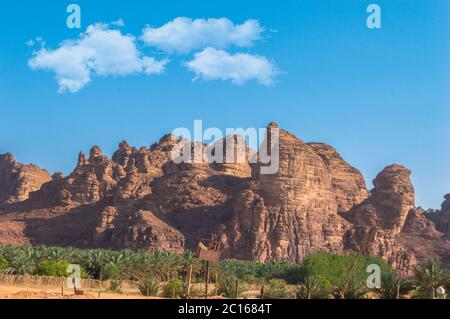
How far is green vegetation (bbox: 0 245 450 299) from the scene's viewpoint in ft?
104

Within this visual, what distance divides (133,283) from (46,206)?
249ft

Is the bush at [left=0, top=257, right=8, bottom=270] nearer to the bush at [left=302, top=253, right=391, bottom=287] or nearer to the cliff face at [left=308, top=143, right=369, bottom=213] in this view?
the bush at [left=302, top=253, right=391, bottom=287]

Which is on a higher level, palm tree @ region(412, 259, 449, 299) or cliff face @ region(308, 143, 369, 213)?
cliff face @ region(308, 143, 369, 213)

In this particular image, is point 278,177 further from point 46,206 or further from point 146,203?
point 46,206

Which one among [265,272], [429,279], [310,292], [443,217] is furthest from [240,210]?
[310,292]

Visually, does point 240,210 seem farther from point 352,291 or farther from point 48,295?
point 48,295

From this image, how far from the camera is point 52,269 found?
43406 mm

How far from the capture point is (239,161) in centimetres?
12938

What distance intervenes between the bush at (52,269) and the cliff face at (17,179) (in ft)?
326

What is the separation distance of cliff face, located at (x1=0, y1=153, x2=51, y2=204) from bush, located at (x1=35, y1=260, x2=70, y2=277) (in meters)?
99.5

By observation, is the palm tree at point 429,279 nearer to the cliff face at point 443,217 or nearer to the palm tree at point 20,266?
the palm tree at point 20,266

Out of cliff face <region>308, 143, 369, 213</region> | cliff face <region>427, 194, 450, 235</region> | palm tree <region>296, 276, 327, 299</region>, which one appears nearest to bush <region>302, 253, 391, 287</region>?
palm tree <region>296, 276, 327, 299</region>
